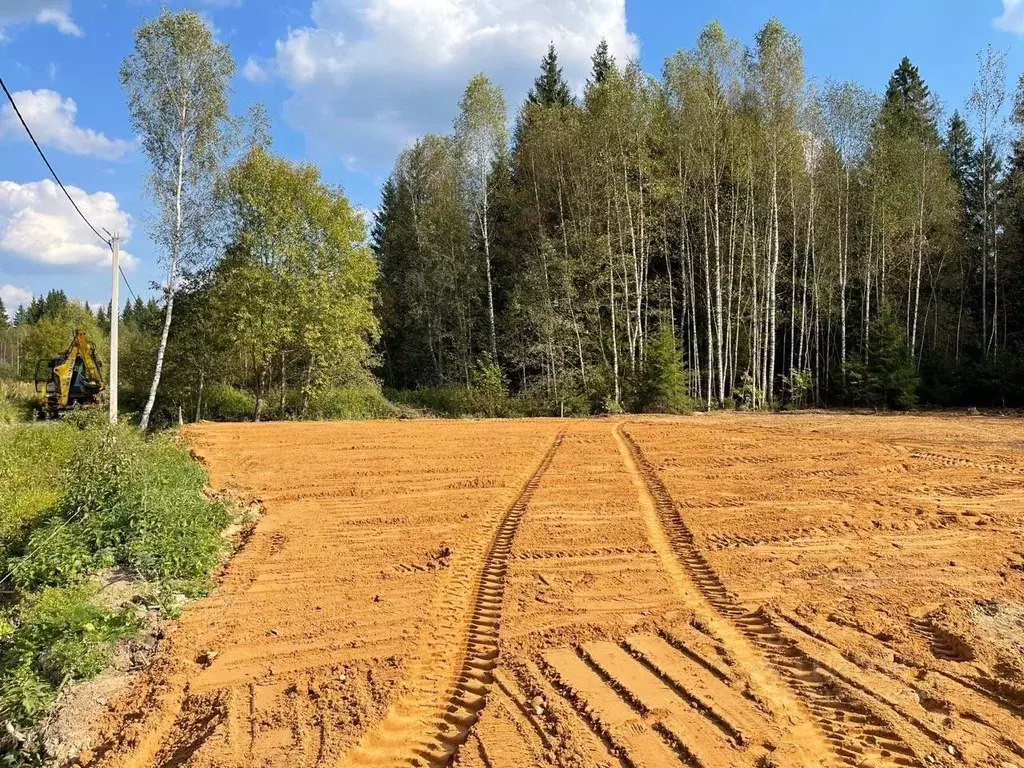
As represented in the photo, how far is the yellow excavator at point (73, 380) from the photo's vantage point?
17688 millimetres

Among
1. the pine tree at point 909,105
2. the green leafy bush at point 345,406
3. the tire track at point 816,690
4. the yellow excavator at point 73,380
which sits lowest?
the tire track at point 816,690

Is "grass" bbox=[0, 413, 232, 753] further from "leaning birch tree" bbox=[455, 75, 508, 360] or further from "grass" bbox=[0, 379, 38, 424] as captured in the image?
"leaning birch tree" bbox=[455, 75, 508, 360]

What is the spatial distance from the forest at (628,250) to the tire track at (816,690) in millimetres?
14115

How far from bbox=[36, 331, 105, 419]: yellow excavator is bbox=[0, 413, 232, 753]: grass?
34.5 ft

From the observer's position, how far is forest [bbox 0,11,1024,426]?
19.0m

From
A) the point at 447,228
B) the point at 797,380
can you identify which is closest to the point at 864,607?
the point at 797,380

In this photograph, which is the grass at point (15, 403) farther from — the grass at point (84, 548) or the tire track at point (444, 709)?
the tire track at point (444, 709)

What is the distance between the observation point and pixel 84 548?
5.83m

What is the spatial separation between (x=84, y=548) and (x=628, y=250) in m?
19.1

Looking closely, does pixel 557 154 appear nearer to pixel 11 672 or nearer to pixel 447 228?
pixel 447 228

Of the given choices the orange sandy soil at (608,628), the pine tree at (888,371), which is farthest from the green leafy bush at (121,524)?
the pine tree at (888,371)

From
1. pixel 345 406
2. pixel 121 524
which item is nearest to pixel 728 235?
pixel 345 406

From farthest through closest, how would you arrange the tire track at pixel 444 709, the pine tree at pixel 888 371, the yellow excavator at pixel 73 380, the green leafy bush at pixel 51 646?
the pine tree at pixel 888 371 → the yellow excavator at pixel 73 380 → the green leafy bush at pixel 51 646 → the tire track at pixel 444 709

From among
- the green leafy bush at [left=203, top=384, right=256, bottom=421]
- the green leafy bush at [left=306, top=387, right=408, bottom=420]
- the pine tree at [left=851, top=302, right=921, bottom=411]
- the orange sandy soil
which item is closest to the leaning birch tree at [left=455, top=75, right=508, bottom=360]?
the green leafy bush at [left=306, top=387, right=408, bottom=420]
